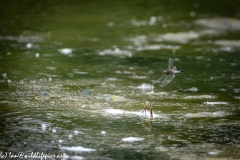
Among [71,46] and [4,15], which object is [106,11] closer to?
[4,15]

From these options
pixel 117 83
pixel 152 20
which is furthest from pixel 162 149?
pixel 152 20

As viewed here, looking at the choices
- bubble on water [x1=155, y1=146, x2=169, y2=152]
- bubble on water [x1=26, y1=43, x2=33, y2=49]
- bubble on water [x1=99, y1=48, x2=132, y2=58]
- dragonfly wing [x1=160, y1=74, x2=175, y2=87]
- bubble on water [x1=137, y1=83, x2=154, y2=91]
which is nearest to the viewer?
bubble on water [x1=155, y1=146, x2=169, y2=152]

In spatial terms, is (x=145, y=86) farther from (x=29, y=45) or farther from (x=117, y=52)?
(x=29, y=45)

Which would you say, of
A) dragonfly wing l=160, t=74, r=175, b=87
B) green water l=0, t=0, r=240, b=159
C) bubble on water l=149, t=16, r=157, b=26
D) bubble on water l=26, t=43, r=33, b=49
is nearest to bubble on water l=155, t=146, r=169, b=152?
green water l=0, t=0, r=240, b=159

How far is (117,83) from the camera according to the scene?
609 cm

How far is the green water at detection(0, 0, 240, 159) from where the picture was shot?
13.6 ft

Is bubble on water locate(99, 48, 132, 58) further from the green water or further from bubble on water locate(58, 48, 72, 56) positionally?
bubble on water locate(58, 48, 72, 56)

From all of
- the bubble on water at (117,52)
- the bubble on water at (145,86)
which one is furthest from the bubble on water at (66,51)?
the bubble on water at (145,86)

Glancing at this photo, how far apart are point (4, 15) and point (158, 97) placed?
5.87 meters

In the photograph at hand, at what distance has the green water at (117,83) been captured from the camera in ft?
13.6

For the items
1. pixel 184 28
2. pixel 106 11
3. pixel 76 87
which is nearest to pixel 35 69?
pixel 76 87

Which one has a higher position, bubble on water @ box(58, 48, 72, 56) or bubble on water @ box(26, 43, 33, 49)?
bubble on water @ box(26, 43, 33, 49)

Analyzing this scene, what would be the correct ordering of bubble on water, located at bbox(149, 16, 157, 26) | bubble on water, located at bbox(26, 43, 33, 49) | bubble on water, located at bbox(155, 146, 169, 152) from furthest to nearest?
bubble on water, located at bbox(149, 16, 157, 26) → bubble on water, located at bbox(26, 43, 33, 49) → bubble on water, located at bbox(155, 146, 169, 152)

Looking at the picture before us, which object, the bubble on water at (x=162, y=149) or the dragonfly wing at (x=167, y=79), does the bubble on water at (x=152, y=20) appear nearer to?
the dragonfly wing at (x=167, y=79)
